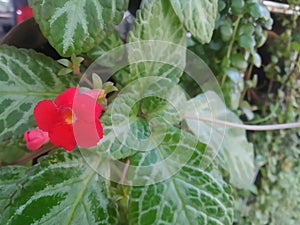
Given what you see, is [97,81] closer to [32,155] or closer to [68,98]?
[68,98]

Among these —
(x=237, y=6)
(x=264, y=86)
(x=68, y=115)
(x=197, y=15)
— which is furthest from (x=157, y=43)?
(x=264, y=86)

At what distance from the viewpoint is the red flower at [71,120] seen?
0.36 m

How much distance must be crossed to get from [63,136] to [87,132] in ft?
0.08

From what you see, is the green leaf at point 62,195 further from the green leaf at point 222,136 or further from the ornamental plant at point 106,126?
the green leaf at point 222,136

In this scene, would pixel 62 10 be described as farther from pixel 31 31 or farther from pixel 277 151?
pixel 277 151

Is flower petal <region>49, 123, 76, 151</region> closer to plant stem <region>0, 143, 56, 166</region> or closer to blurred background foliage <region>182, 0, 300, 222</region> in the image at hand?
plant stem <region>0, 143, 56, 166</region>

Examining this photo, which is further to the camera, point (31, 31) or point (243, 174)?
point (243, 174)

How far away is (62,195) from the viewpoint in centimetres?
43

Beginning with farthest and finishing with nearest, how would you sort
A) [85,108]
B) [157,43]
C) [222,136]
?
[222,136] → [157,43] → [85,108]

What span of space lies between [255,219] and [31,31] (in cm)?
79

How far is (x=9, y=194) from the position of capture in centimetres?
47

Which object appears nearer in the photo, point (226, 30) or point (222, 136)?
point (222, 136)

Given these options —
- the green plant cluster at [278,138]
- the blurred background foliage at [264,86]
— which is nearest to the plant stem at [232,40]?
the blurred background foliage at [264,86]

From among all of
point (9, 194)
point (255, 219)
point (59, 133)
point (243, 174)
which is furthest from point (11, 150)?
point (255, 219)
